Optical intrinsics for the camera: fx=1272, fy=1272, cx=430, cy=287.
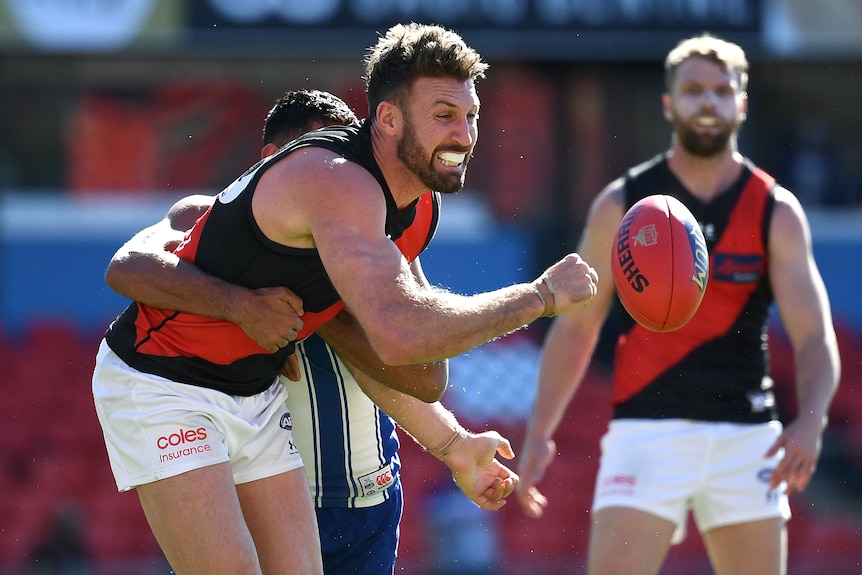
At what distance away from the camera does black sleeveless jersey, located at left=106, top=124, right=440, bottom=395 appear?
369cm

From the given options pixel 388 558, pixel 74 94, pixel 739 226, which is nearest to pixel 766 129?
pixel 74 94

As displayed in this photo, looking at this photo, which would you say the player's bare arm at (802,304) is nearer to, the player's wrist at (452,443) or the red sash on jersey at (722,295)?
the red sash on jersey at (722,295)

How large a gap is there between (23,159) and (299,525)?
815cm

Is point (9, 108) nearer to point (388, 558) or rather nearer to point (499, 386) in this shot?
point (499, 386)

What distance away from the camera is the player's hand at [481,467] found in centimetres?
426

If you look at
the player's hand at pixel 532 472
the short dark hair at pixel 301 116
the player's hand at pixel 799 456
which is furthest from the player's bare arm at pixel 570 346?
the short dark hair at pixel 301 116

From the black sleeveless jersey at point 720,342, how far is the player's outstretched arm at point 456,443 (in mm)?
1138

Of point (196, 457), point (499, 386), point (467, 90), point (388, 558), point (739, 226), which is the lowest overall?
point (499, 386)

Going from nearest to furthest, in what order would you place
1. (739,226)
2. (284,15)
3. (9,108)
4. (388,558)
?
1. (388,558)
2. (739,226)
3. (284,15)
4. (9,108)

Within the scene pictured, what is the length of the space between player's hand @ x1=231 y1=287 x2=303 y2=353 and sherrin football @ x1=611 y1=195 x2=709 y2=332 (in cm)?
118

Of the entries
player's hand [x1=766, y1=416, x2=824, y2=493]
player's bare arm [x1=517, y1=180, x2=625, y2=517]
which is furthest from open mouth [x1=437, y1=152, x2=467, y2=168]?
player's hand [x1=766, y1=416, x2=824, y2=493]

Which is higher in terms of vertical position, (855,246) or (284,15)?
(284,15)

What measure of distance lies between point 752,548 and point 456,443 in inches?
56.8

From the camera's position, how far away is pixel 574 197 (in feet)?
38.1
